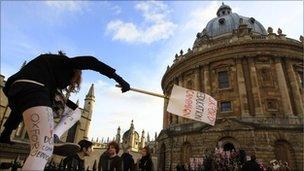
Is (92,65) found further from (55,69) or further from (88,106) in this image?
(88,106)

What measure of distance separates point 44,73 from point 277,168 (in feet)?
75.9

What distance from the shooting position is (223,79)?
28.4 meters

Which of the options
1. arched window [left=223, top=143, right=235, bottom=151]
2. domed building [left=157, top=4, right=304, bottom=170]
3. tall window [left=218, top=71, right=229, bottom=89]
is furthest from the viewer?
tall window [left=218, top=71, right=229, bottom=89]

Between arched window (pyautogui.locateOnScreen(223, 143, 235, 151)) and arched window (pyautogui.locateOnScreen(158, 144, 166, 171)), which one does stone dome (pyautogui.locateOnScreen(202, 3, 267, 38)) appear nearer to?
arched window (pyautogui.locateOnScreen(223, 143, 235, 151))

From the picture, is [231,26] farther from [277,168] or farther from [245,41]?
[277,168]

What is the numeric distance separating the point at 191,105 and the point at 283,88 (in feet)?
75.7

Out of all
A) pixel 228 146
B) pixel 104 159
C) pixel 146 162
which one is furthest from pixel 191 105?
pixel 228 146

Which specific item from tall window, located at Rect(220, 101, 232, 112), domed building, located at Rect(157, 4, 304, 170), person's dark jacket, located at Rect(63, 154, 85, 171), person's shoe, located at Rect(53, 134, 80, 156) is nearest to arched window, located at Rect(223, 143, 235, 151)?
domed building, located at Rect(157, 4, 304, 170)

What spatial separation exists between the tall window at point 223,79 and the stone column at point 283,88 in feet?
17.1

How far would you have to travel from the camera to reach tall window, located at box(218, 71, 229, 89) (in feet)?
92.0

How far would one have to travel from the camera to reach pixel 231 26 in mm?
35219

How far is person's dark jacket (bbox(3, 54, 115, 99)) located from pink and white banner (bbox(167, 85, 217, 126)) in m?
3.30

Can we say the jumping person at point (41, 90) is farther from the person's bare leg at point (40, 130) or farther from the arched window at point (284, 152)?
the arched window at point (284, 152)

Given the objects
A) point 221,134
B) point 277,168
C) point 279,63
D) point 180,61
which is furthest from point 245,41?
point 277,168
